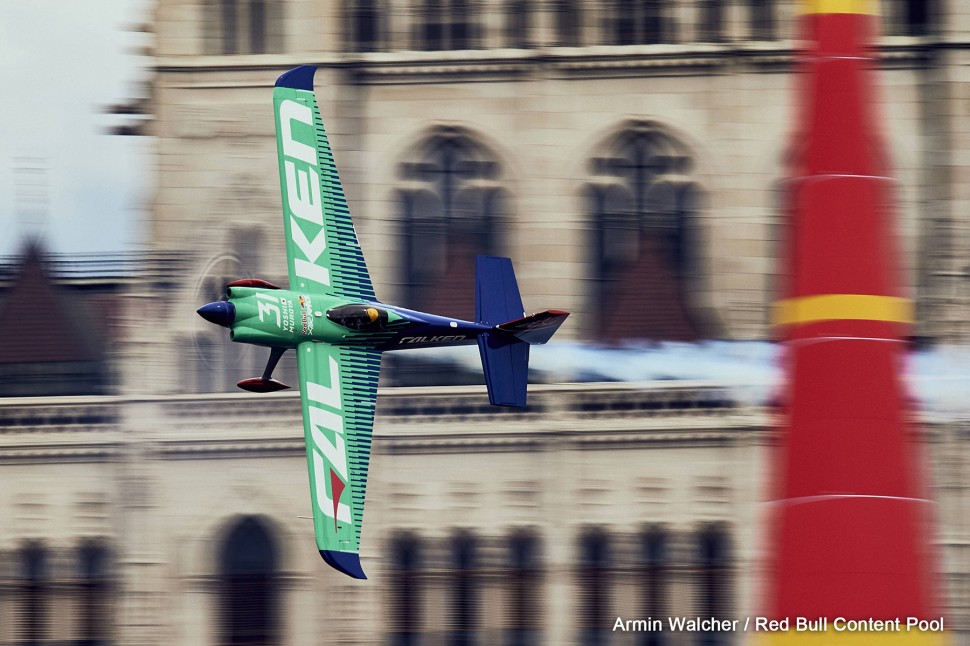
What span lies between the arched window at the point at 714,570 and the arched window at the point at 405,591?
19.9 feet

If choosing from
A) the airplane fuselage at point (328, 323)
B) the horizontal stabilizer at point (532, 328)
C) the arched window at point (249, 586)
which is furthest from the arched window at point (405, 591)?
the horizontal stabilizer at point (532, 328)

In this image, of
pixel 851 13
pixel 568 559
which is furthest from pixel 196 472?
pixel 851 13

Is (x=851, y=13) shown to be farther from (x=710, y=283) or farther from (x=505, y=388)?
(x=710, y=283)

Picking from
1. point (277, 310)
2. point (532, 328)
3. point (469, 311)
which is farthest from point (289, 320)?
point (469, 311)

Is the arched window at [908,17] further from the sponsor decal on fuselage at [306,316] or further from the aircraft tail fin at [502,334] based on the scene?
the sponsor decal on fuselage at [306,316]

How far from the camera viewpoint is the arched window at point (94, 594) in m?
42.5

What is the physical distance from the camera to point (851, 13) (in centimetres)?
2439

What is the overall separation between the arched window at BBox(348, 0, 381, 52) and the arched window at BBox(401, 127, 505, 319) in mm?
2529

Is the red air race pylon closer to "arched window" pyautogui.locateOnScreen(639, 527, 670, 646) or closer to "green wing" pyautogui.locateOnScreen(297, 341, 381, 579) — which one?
"green wing" pyautogui.locateOnScreen(297, 341, 381, 579)

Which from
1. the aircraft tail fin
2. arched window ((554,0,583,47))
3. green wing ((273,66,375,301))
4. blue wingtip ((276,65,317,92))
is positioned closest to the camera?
the aircraft tail fin

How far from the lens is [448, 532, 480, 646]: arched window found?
4194 centimetres

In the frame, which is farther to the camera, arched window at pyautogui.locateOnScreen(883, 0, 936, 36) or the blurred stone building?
arched window at pyautogui.locateOnScreen(883, 0, 936, 36)

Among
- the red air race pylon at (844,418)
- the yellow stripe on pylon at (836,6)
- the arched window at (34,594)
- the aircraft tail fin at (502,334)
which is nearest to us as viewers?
the red air race pylon at (844,418)

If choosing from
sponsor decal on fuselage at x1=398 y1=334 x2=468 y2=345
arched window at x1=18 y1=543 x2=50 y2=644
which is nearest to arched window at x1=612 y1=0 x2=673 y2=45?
sponsor decal on fuselage at x1=398 y1=334 x2=468 y2=345
